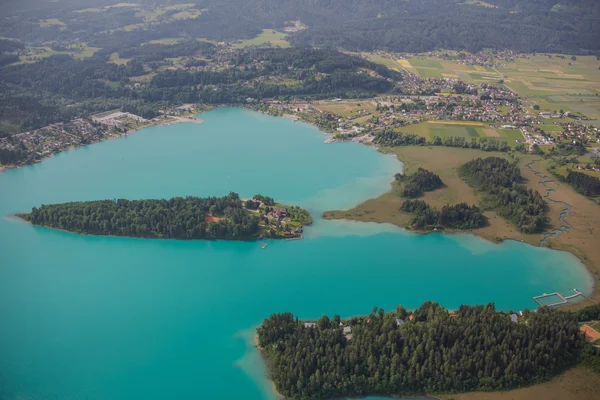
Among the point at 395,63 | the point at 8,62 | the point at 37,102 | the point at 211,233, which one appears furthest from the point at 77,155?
the point at 395,63

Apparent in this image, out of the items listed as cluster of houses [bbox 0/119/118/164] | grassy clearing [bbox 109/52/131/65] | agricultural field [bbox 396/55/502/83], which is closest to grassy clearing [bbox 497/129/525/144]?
agricultural field [bbox 396/55/502/83]

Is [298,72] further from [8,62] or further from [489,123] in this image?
[8,62]

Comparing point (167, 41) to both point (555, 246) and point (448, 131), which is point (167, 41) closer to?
point (448, 131)

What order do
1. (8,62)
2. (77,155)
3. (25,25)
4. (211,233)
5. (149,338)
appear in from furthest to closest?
1. (25,25)
2. (8,62)
3. (77,155)
4. (211,233)
5. (149,338)

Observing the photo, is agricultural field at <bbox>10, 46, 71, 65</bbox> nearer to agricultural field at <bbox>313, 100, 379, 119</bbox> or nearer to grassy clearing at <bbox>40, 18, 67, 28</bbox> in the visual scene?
grassy clearing at <bbox>40, 18, 67, 28</bbox>

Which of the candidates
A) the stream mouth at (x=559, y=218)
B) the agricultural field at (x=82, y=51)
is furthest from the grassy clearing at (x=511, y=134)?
the agricultural field at (x=82, y=51)

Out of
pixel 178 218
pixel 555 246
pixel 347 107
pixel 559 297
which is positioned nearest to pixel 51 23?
pixel 347 107

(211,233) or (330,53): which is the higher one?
(330,53)

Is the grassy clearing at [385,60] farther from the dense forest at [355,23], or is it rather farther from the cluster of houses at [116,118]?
the cluster of houses at [116,118]
